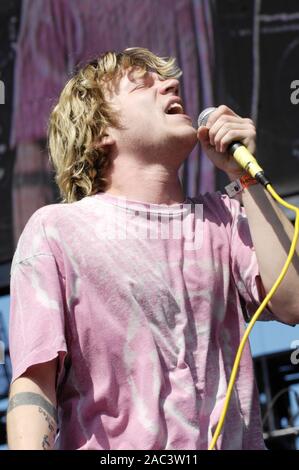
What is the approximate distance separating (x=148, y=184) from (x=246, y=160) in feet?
0.77

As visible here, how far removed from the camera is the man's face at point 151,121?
2.01 meters

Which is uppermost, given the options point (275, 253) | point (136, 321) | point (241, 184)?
point (241, 184)

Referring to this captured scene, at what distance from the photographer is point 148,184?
201 cm

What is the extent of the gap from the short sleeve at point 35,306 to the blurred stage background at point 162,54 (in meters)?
2.00

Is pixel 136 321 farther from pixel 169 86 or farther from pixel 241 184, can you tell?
pixel 169 86

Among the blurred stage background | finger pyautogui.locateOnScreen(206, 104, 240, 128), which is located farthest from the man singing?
the blurred stage background

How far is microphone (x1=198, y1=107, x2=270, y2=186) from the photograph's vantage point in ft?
5.91

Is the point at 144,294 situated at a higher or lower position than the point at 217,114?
lower

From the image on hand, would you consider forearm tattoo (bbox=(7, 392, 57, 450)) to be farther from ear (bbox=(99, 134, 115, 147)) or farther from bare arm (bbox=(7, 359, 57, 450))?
ear (bbox=(99, 134, 115, 147))

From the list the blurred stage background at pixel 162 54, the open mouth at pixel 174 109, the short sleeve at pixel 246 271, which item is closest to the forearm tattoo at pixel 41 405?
the short sleeve at pixel 246 271

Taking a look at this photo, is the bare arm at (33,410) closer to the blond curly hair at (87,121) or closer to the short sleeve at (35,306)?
the short sleeve at (35,306)

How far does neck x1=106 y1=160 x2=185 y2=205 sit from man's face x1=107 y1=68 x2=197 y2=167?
20mm

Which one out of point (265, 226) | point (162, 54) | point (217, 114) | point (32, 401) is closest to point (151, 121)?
point (217, 114)
